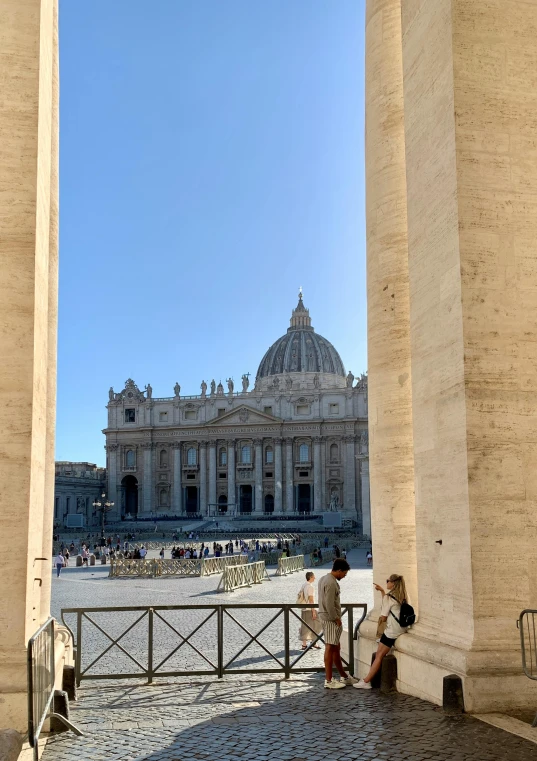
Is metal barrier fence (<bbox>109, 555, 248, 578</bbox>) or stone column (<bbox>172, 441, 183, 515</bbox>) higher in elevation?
stone column (<bbox>172, 441, 183, 515</bbox>)

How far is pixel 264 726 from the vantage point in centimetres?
536

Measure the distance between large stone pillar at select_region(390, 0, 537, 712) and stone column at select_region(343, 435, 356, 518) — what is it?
70476 mm

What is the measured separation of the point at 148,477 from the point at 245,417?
1193 cm

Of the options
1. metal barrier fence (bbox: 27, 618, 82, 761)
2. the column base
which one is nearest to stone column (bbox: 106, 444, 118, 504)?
metal barrier fence (bbox: 27, 618, 82, 761)

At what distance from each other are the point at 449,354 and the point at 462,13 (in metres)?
2.53

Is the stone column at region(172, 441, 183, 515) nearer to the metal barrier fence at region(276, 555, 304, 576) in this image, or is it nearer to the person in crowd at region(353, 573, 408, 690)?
the metal barrier fence at region(276, 555, 304, 576)

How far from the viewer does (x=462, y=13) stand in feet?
19.2

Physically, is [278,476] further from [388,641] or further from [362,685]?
[388,641]

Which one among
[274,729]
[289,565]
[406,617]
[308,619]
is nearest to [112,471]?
[289,565]

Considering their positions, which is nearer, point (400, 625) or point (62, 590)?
point (400, 625)

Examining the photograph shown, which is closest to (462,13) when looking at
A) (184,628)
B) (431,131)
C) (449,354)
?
(431,131)

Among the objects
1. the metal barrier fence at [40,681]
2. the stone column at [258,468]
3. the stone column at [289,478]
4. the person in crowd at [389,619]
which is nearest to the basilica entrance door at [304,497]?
the stone column at [289,478]

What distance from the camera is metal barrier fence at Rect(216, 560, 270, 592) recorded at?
66.1 feet

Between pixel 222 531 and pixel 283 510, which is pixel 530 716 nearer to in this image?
pixel 222 531
